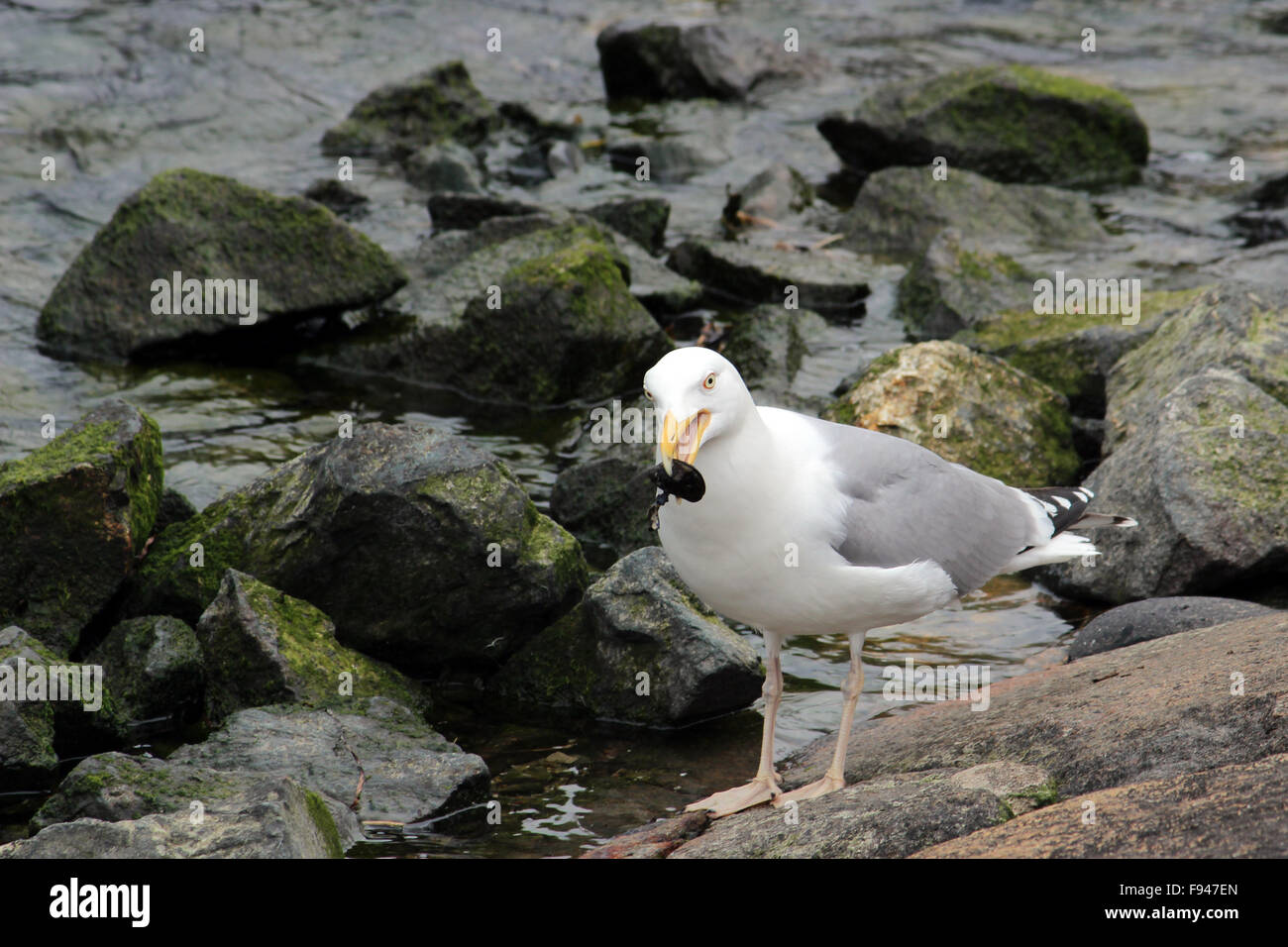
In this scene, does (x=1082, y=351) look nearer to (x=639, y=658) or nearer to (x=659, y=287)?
(x=659, y=287)

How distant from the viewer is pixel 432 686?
23.1 feet

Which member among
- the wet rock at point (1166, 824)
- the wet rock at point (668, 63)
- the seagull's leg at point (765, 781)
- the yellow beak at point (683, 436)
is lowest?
the seagull's leg at point (765, 781)

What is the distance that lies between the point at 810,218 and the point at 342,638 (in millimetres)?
8791

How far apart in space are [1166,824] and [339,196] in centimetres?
1174

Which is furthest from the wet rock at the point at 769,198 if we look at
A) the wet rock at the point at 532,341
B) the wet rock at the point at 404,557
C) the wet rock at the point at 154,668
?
the wet rock at the point at 154,668

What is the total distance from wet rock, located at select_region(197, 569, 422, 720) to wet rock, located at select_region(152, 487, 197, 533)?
145 cm

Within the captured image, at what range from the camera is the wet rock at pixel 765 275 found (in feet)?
39.7

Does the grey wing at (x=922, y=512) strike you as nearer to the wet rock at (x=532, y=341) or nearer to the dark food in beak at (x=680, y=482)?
the dark food in beak at (x=680, y=482)

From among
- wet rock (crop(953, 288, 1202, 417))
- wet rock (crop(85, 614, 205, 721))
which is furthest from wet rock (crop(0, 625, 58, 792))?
wet rock (crop(953, 288, 1202, 417))

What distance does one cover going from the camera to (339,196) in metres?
14.1

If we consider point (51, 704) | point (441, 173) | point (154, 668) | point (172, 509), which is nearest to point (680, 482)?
point (154, 668)

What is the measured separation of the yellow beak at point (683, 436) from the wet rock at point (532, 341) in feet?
17.3
